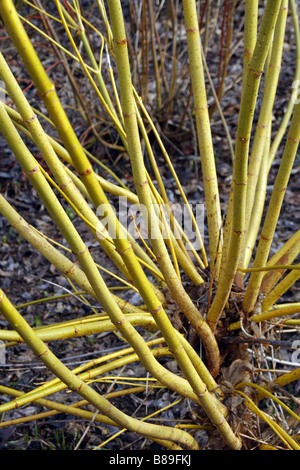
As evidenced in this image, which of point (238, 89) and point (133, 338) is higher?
point (238, 89)

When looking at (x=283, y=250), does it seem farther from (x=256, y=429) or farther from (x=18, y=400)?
(x=18, y=400)

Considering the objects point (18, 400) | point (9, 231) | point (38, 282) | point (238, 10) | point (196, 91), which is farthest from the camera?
point (238, 10)

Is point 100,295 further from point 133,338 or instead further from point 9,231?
point 9,231

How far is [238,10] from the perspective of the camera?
2801 millimetres

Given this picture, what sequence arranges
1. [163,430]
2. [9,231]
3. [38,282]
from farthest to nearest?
1. [9,231]
2. [38,282]
3. [163,430]

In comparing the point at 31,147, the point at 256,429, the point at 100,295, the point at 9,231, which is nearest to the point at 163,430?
the point at 256,429

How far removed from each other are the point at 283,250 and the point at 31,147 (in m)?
1.82

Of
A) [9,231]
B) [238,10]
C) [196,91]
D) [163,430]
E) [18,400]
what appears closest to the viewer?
[18,400]

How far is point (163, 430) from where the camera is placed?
0.87 metres

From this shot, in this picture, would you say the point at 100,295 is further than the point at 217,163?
No

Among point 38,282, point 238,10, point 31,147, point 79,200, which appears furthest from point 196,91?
point 238,10

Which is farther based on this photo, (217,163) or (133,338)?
(217,163)

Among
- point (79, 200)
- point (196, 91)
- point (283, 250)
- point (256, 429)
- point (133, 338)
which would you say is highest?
point (196, 91)

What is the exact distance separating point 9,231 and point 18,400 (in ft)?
4.93
